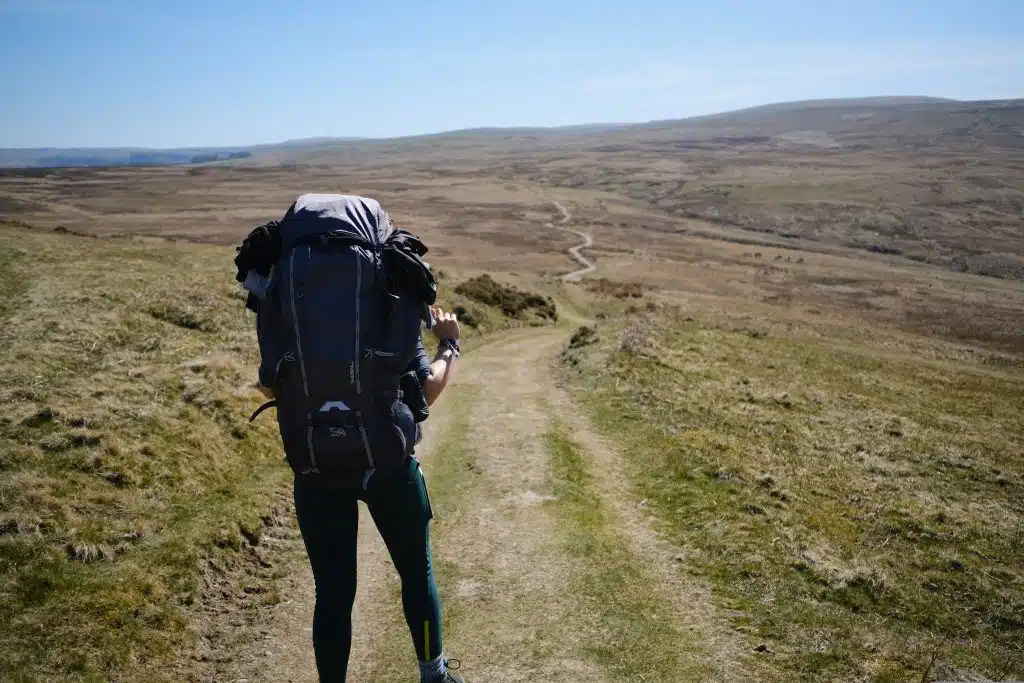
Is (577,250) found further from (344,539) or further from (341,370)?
(341,370)

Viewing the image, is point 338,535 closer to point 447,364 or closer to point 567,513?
point 447,364

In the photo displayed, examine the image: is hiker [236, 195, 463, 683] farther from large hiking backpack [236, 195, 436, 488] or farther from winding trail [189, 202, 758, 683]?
winding trail [189, 202, 758, 683]

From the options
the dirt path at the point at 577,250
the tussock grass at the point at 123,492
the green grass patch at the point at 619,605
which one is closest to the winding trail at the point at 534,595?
the green grass patch at the point at 619,605

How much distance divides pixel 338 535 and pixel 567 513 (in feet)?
23.7

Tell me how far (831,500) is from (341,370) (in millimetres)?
12360

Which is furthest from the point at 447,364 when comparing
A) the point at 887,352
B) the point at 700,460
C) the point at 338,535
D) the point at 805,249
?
the point at 805,249

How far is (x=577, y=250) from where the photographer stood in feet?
279

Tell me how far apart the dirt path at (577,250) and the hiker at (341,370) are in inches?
2254

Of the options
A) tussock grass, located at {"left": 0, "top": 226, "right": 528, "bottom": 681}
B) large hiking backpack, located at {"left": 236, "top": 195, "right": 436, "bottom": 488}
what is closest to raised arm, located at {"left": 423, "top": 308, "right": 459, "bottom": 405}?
large hiking backpack, located at {"left": 236, "top": 195, "right": 436, "bottom": 488}

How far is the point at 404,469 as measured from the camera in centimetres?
395

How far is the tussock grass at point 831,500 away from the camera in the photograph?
7.64m

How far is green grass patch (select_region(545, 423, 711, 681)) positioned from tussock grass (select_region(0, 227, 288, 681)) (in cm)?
439

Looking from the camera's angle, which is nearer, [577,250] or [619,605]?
[619,605]

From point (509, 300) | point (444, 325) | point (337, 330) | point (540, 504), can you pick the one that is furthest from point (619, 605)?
point (509, 300)
